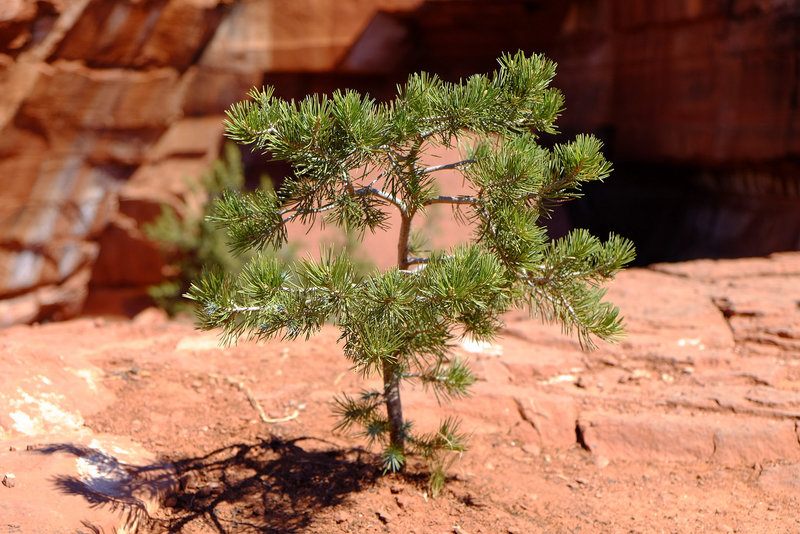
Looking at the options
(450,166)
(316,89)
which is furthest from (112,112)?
(450,166)

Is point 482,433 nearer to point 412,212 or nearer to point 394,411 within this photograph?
point 394,411

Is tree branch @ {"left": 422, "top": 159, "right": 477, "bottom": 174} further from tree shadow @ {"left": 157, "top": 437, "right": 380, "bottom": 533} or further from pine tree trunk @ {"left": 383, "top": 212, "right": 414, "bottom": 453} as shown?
tree shadow @ {"left": 157, "top": 437, "right": 380, "bottom": 533}

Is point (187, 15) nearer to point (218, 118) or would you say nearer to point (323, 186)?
point (218, 118)

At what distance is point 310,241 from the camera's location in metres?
9.07

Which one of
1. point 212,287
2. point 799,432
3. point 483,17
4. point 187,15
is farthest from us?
point 483,17

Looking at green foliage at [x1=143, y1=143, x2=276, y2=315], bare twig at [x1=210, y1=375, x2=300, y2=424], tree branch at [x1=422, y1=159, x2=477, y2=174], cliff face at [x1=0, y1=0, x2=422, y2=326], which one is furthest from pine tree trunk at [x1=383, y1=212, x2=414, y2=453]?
cliff face at [x1=0, y1=0, x2=422, y2=326]

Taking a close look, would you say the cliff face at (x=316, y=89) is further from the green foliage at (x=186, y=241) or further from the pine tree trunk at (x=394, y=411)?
the pine tree trunk at (x=394, y=411)

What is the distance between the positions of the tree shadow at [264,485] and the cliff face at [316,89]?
19.3 ft

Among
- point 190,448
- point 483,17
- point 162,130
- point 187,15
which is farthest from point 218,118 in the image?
point 190,448

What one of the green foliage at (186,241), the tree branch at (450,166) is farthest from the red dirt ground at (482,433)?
the green foliage at (186,241)

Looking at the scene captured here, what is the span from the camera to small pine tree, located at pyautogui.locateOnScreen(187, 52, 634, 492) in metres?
2.07

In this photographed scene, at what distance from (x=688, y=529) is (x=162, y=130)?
7.82 metres

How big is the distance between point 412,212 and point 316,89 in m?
7.85

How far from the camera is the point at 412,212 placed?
2412 millimetres
